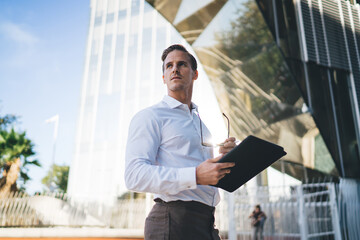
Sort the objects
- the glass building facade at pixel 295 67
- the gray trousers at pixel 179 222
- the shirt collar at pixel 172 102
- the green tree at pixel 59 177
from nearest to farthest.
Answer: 1. the gray trousers at pixel 179 222
2. the shirt collar at pixel 172 102
3. the glass building facade at pixel 295 67
4. the green tree at pixel 59 177

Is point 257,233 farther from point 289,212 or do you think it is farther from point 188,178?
point 188,178

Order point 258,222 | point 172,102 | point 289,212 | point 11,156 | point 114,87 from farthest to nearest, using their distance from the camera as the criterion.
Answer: point 114,87 < point 11,156 < point 258,222 < point 289,212 < point 172,102

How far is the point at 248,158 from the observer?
1.14m

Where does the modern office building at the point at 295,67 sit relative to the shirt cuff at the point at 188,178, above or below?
above

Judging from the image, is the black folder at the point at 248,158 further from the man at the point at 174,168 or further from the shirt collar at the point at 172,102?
the shirt collar at the point at 172,102

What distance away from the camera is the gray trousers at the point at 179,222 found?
1.16 m

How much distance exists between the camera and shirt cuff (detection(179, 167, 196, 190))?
1.05m

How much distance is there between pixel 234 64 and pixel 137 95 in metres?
15.5

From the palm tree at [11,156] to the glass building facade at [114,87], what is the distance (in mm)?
8501

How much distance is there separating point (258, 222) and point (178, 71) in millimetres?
6676

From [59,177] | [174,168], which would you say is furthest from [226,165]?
[59,177]

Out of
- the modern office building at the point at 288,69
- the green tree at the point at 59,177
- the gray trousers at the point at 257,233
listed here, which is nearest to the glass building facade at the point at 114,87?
the modern office building at the point at 288,69

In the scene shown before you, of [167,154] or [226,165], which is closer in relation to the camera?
[226,165]

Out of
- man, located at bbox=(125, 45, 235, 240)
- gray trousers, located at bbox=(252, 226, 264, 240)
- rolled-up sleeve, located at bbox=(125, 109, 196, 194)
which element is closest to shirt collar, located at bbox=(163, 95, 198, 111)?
man, located at bbox=(125, 45, 235, 240)
